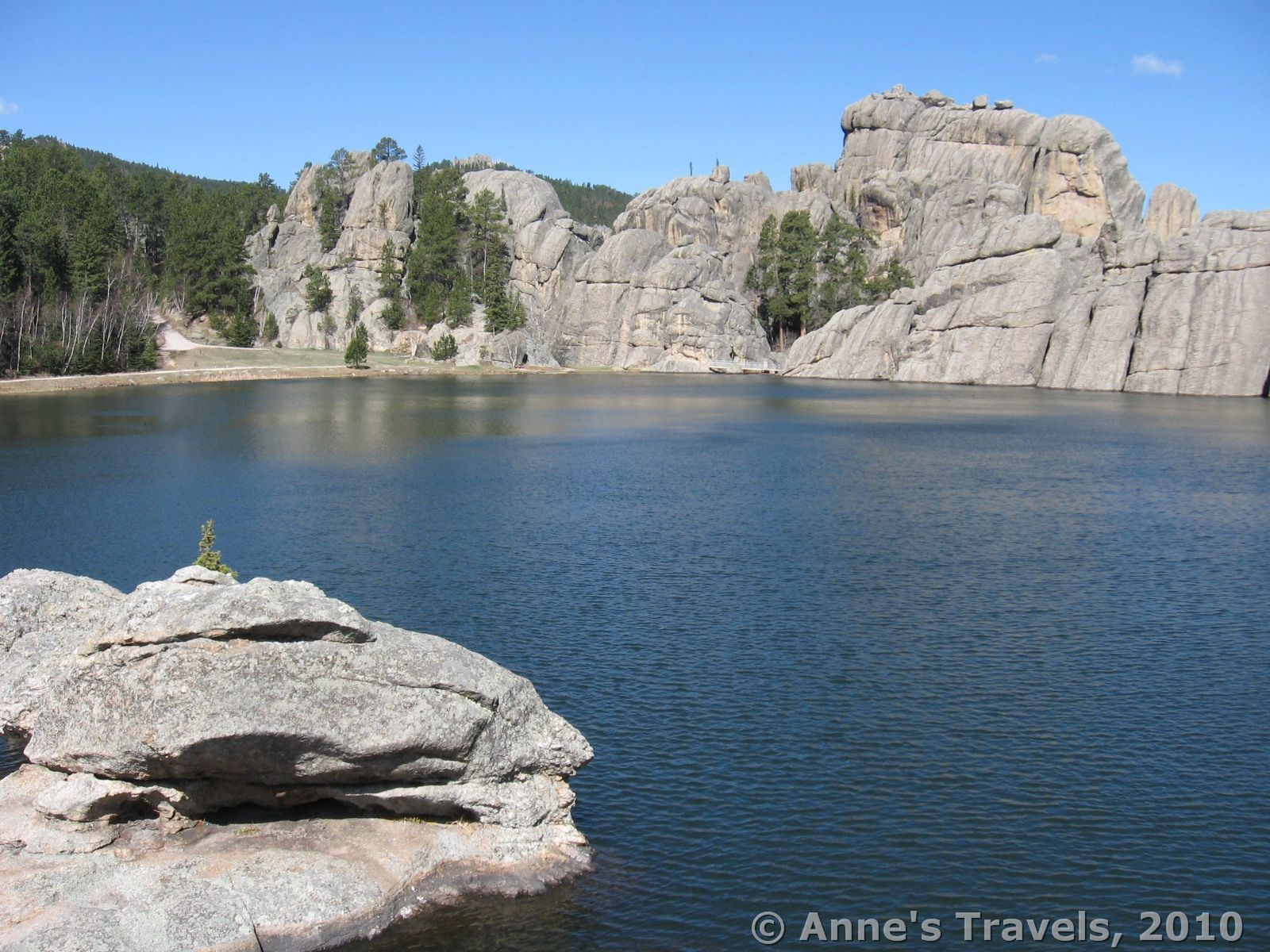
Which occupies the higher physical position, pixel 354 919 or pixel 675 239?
pixel 675 239

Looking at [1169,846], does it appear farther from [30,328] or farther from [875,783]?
[30,328]

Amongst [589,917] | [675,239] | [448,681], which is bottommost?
[589,917]

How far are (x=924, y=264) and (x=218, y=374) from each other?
290ft

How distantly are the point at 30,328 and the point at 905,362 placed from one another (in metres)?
88.3

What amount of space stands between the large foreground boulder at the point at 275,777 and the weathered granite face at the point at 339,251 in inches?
5126

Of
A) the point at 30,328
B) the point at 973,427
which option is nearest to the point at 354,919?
the point at 973,427

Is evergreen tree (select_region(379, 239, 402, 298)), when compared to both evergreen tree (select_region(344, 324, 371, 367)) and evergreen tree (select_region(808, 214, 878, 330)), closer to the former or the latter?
evergreen tree (select_region(344, 324, 371, 367))

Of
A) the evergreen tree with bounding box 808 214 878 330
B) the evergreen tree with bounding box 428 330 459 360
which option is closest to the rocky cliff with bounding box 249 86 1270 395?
the evergreen tree with bounding box 428 330 459 360

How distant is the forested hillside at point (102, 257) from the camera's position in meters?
102

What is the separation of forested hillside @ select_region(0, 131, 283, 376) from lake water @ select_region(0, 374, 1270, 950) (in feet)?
137

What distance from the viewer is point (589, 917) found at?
48.5ft

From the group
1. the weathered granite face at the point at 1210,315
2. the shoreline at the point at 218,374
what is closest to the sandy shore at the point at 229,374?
the shoreline at the point at 218,374

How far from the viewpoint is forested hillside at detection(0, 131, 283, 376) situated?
102188mm

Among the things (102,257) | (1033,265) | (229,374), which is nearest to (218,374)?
(229,374)
